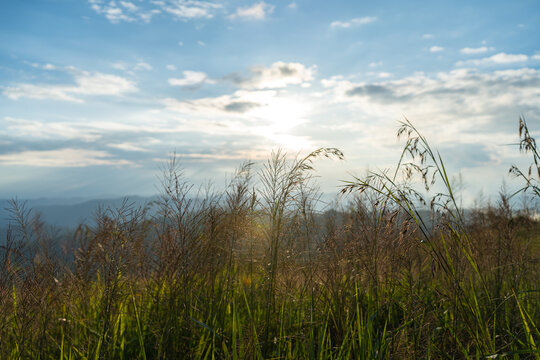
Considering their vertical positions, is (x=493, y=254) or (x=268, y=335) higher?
(x=493, y=254)

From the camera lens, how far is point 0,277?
269 cm

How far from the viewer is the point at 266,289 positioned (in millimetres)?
3043

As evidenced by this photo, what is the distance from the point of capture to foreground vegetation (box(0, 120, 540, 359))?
2.50 metres

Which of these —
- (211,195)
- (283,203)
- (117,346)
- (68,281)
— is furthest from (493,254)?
(68,281)

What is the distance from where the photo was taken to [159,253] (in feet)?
9.51

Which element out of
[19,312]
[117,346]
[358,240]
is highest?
[358,240]

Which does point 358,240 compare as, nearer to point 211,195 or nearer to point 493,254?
point 211,195

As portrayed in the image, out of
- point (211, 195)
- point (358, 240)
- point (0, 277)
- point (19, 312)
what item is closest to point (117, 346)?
point (19, 312)

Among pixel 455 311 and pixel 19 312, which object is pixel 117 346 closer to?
pixel 19 312

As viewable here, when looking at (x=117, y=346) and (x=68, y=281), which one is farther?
(x=68, y=281)

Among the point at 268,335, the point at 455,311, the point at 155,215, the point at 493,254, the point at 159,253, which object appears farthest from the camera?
the point at 493,254

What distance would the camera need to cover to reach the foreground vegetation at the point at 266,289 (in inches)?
98.5

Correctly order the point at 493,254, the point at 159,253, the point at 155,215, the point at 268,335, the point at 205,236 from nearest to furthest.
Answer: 1. the point at 268,335
2. the point at 159,253
3. the point at 205,236
4. the point at 155,215
5. the point at 493,254

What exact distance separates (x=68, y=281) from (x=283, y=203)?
2.13 m
